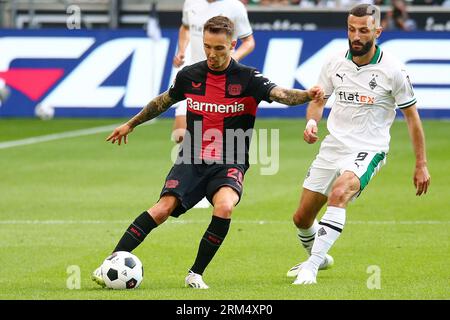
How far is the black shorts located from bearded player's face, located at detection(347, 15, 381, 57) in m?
1.40

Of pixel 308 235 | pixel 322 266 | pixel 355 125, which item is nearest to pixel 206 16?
pixel 308 235

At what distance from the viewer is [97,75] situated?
23.5 meters

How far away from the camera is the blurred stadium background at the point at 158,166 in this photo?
9.66m

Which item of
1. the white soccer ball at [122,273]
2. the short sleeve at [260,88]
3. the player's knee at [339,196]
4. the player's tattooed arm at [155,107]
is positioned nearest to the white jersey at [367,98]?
the player's knee at [339,196]

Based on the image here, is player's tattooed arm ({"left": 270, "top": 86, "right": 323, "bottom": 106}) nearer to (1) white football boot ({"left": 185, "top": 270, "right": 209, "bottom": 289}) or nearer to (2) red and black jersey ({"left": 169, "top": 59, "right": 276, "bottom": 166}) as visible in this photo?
(2) red and black jersey ({"left": 169, "top": 59, "right": 276, "bottom": 166})

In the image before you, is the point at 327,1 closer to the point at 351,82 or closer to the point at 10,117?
the point at 10,117

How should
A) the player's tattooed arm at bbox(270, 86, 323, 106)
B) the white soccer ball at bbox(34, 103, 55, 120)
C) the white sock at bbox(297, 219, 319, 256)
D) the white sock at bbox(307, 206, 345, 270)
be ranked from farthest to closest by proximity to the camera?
the white soccer ball at bbox(34, 103, 55, 120)
the white sock at bbox(297, 219, 319, 256)
the white sock at bbox(307, 206, 345, 270)
the player's tattooed arm at bbox(270, 86, 323, 106)

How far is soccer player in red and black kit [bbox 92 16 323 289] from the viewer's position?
8992 millimetres

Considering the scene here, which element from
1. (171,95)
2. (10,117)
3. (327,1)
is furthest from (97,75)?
(171,95)

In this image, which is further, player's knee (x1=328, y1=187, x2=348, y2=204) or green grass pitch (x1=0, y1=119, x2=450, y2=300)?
player's knee (x1=328, y1=187, x2=348, y2=204)

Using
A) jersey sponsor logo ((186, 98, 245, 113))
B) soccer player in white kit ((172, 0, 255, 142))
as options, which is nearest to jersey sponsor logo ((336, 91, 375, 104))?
jersey sponsor logo ((186, 98, 245, 113))

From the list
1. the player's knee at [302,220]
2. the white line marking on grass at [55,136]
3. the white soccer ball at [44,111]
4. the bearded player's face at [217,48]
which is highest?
the bearded player's face at [217,48]

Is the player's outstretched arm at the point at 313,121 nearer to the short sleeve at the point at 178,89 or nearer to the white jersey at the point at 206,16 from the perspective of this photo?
the short sleeve at the point at 178,89
